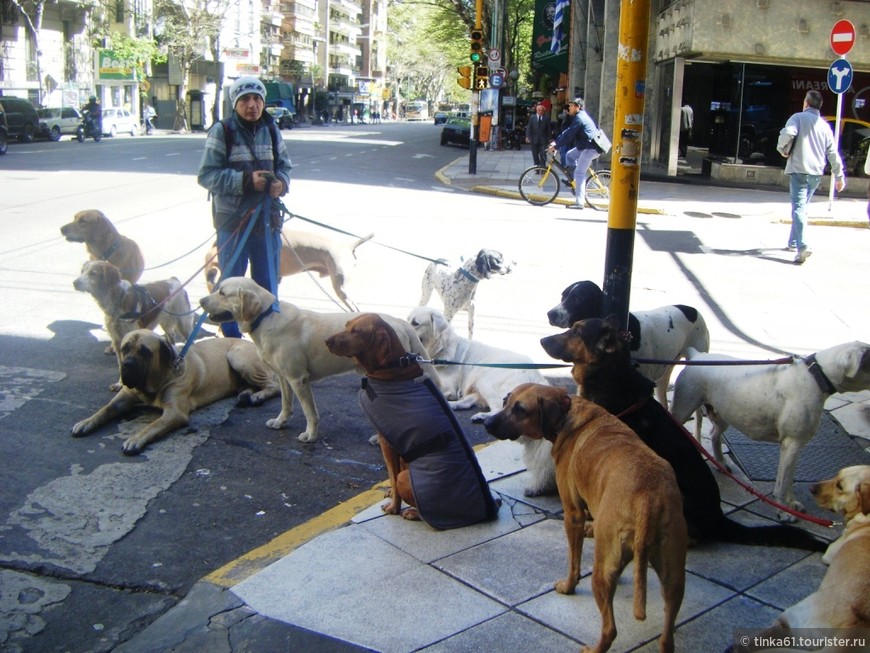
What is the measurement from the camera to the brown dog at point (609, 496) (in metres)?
3.18

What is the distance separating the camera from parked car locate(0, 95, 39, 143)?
121ft

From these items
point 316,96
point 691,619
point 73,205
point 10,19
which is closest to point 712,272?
point 691,619

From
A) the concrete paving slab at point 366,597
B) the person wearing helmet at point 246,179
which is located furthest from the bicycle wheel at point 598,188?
the concrete paving slab at point 366,597

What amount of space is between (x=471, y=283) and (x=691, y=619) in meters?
4.89

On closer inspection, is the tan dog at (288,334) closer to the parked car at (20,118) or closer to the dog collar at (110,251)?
the dog collar at (110,251)

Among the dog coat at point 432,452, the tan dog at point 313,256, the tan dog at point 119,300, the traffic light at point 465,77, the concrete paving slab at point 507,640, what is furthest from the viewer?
the traffic light at point 465,77

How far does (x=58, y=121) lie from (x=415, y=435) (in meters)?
40.9

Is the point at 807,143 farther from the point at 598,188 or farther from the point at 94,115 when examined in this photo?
the point at 94,115

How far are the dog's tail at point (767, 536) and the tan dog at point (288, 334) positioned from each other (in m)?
2.26

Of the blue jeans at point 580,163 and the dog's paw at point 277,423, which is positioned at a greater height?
the blue jeans at point 580,163

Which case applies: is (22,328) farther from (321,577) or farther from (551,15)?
(551,15)

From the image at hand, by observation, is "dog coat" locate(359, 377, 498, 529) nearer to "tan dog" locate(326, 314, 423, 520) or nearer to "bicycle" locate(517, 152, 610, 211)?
"tan dog" locate(326, 314, 423, 520)

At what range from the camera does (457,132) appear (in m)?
43.0

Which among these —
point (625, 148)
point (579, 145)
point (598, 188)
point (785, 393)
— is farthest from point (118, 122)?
point (785, 393)
